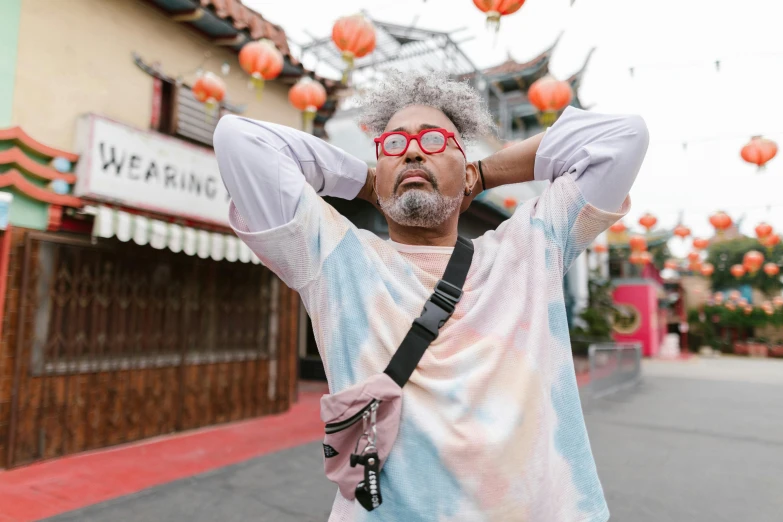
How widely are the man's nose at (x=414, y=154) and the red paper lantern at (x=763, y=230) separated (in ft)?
44.4

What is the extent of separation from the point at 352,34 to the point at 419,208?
415cm

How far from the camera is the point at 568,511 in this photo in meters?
1.30

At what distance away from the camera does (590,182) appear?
147 centimetres

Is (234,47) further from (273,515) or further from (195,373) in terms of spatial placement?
(273,515)

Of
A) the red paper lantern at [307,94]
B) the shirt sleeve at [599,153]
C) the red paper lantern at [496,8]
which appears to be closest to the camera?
the shirt sleeve at [599,153]

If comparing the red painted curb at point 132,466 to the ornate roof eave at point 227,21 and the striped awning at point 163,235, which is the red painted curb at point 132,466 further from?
the ornate roof eave at point 227,21

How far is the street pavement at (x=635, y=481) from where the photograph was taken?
169 inches

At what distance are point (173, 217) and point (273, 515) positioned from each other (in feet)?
12.4

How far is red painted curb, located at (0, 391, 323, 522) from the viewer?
14.3 ft

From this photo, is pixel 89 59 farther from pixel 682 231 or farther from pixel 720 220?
pixel 682 231

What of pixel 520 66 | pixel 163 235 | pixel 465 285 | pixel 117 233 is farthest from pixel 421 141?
pixel 520 66

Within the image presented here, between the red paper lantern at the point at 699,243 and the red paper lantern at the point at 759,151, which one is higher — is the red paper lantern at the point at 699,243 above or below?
below

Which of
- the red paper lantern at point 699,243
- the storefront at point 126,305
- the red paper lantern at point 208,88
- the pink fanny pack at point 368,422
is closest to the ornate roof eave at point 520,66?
the red paper lantern at point 699,243

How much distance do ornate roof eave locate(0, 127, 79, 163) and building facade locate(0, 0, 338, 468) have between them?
17 millimetres
